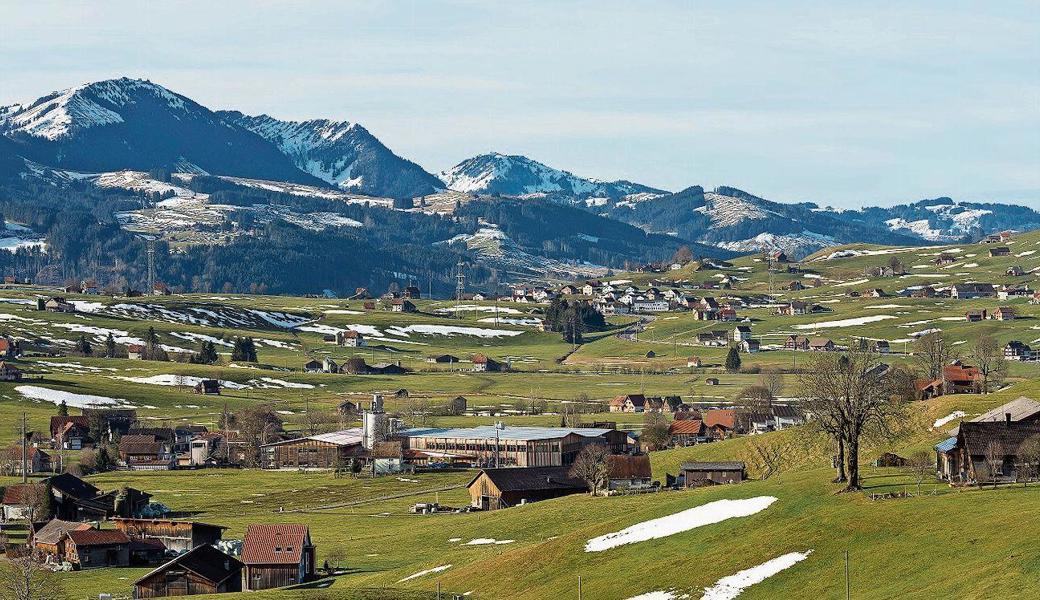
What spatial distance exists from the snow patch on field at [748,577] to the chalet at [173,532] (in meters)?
51.6

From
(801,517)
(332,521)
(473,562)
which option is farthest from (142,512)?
(801,517)

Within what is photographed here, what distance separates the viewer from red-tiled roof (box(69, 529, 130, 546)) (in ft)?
351

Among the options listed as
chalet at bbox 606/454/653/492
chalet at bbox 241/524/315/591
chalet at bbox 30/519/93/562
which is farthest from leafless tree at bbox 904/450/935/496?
chalet at bbox 30/519/93/562

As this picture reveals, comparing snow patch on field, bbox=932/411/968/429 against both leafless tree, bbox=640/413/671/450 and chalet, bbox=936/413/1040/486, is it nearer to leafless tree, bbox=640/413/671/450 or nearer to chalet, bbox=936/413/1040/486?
chalet, bbox=936/413/1040/486

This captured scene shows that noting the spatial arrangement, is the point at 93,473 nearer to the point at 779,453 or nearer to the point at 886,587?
the point at 779,453

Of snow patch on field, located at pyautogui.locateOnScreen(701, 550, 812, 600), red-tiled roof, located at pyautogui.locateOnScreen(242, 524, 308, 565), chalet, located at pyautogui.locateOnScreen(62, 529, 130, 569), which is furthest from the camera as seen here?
chalet, located at pyautogui.locateOnScreen(62, 529, 130, 569)

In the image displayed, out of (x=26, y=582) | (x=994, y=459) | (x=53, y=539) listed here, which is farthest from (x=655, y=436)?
(x=26, y=582)

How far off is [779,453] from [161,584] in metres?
58.0

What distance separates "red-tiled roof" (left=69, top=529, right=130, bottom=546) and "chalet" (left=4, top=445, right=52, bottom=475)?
47.3 m

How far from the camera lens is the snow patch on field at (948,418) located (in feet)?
372

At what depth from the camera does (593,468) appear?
13100 centimetres

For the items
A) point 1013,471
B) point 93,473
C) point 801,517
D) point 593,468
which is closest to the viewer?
point 801,517

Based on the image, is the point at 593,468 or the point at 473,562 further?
the point at 593,468

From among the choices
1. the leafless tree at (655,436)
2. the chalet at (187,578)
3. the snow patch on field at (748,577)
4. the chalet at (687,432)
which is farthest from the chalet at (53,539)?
the chalet at (687,432)
